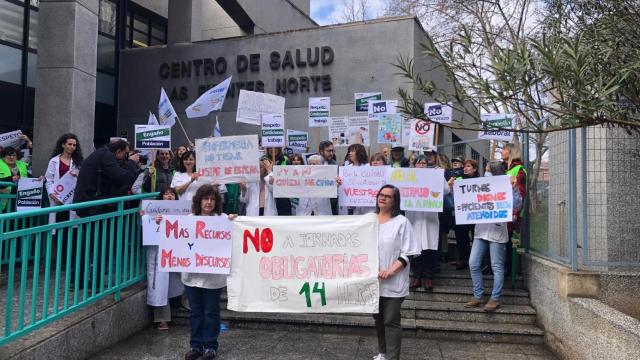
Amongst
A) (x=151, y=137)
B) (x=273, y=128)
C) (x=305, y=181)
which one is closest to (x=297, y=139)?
(x=273, y=128)

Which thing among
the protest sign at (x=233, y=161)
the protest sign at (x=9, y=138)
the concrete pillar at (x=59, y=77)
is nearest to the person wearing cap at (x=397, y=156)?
the protest sign at (x=233, y=161)

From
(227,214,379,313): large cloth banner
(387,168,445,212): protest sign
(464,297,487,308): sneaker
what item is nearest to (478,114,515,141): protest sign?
(387,168,445,212): protest sign

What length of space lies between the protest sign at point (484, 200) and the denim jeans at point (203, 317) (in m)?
3.41

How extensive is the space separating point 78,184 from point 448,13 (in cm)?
1845

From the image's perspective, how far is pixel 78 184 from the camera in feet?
20.2

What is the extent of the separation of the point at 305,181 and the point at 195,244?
6.90 ft

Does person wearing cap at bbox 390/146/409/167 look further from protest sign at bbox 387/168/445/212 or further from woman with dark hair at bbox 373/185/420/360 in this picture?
woman with dark hair at bbox 373/185/420/360

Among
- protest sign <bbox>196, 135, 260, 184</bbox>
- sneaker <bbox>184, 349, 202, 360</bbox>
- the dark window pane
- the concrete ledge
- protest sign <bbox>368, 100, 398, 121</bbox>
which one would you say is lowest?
sneaker <bbox>184, 349, 202, 360</bbox>

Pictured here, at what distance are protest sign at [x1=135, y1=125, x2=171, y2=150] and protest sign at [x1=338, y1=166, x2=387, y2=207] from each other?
319 centimetres

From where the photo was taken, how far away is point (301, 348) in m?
5.86

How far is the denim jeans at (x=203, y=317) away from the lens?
5309mm

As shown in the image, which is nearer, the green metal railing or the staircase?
the green metal railing

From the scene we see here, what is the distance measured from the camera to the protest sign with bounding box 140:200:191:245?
614 cm

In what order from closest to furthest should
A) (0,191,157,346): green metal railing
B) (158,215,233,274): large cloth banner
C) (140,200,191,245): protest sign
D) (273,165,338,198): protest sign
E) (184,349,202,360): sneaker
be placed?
1. (0,191,157,346): green metal railing
2. (184,349,202,360): sneaker
3. (158,215,233,274): large cloth banner
4. (140,200,191,245): protest sign
5. (273,165,338,198): protest sign
